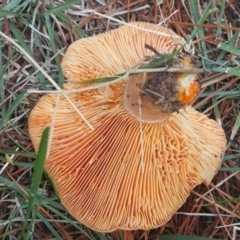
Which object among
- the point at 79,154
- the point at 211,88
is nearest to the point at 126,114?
the point at 79,154

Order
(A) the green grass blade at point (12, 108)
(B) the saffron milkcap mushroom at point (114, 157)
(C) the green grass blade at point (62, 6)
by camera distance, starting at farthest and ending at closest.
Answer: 1. (C) the green grass blade at point (62, 6)
2. (A) the green grass blade at point (12, 108)
3. (B) the saffron milkcap mushroom at point (114, 157)

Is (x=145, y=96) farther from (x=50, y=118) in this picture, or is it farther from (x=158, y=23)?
(x=158, y=23)

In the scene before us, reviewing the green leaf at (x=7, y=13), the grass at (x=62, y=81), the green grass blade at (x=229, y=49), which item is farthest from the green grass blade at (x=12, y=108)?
the green grass blade at (x=229, y=49)

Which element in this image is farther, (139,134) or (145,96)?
(139,134)

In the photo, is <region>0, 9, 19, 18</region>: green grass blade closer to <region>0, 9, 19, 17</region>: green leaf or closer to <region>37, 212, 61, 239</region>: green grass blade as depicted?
<region>0, 9, 19, 17</region>: green leaf

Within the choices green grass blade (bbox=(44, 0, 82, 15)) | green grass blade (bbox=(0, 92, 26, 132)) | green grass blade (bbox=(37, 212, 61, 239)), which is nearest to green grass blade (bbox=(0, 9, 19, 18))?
green grass blade (bbox=(44, 0, 82, 15))

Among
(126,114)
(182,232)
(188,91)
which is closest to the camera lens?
(188,91)

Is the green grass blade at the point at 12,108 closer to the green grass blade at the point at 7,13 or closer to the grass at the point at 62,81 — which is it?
the grass at the point at 62,81

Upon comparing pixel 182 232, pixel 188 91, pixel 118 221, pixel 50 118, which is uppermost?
pixel 188 91
